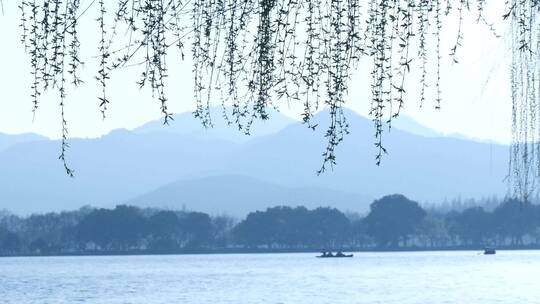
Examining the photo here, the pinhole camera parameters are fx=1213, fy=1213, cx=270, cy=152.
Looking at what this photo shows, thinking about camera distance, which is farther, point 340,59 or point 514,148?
point 514,148

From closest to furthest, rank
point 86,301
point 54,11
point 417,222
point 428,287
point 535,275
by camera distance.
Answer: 1. point 54,11
2. point 86,301
3. point 428,287
4. point 535,275
5. point 417,222

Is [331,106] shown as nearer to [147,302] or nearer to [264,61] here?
[264,61]

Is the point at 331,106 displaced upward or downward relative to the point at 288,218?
downward

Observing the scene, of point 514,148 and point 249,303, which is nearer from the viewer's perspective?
point 514,148

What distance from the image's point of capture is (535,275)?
416 feet

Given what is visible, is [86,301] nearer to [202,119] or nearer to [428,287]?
[428,287]

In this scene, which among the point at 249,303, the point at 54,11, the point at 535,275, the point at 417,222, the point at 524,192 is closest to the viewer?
the point at 54,11

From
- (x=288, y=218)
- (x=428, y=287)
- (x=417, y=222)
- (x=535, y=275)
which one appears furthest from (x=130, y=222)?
(x=428, y=287)

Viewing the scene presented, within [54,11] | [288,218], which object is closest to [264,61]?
[54,11]

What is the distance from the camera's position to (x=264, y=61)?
3578mm

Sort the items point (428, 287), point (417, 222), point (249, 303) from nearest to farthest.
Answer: point (249, 303) → point (428, 287) → point (417, 222)

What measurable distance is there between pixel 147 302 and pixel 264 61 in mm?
83975

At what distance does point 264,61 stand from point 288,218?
19339cm

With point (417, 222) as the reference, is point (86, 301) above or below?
below
